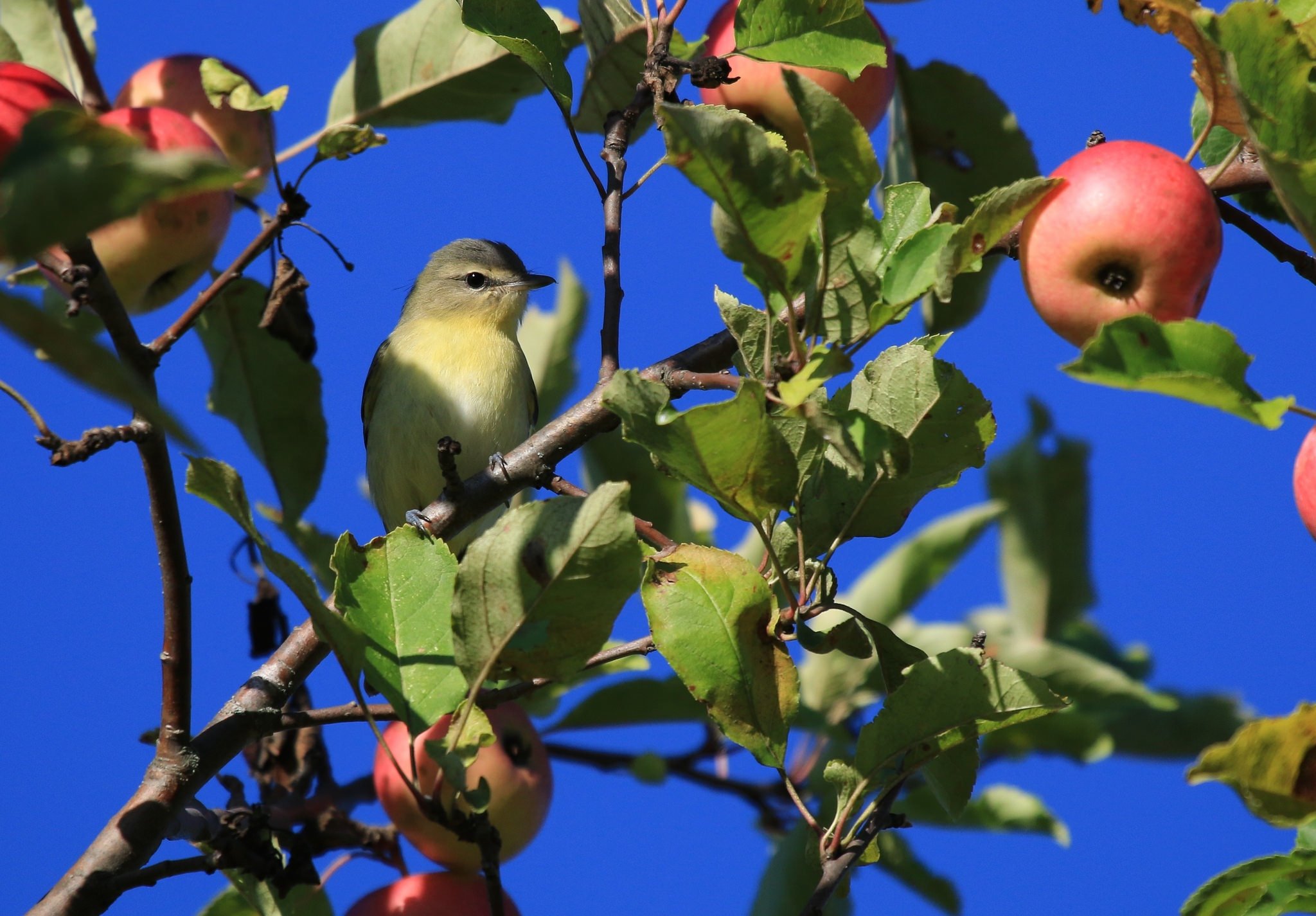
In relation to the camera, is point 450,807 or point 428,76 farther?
point 428,76

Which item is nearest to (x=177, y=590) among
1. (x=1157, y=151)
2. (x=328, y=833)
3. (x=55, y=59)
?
(x=328, y=833)

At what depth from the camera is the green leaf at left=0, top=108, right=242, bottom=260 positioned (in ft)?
4.10

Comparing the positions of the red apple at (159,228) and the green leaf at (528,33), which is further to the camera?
the red apple at (159,228)

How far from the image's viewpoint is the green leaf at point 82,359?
1349 mm

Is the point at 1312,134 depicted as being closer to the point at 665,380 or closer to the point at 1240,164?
the point at 1240,164

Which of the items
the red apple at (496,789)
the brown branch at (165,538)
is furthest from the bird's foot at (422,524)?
the red apple at (496,789)

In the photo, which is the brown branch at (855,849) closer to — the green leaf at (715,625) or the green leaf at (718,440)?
the green leaf at (715,625)

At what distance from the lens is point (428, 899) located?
140 inches

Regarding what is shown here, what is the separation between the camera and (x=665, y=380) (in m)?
2.68

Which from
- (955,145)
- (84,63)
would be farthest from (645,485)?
(84,63)

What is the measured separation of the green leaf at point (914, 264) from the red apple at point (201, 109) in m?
2.60

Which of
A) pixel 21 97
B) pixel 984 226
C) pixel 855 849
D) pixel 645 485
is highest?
pixel 21 97

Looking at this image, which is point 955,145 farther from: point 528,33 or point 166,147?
point 166,147

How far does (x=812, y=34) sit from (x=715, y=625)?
53.7 inches
